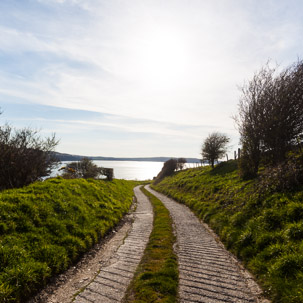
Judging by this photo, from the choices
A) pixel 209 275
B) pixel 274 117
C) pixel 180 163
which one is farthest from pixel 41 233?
pixel 180 163

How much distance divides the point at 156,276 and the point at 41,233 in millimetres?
5337

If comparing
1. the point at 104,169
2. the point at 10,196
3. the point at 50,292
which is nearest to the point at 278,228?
the point at 50,292

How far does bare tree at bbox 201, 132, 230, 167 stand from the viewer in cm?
4091

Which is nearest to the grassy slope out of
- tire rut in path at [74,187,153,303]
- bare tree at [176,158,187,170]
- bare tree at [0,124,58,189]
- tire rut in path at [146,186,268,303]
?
tire rut in path at [146,186,268,303]

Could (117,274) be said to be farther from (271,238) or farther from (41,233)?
(271,238)

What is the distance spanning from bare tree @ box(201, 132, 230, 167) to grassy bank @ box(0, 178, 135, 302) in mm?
29765

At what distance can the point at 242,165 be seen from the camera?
21.7 m

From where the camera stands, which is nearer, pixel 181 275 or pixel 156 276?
pixel 156 276

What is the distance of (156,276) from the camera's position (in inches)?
291

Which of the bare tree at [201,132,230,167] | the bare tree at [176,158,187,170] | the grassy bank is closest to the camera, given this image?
the grassy bank

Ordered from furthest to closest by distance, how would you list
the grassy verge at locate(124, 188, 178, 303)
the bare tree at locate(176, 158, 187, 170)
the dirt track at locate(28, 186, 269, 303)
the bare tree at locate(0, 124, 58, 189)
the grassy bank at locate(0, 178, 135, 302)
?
the bare tree at locate(176, 158, 187, 170) → the bare tree at locate(0, 124, 58, 189) → the grassy bank at locate(0, 178, 135, 302) → the dirt track at locate(28, 186, 269, 303) → the grassy verge at locate(124, 188, 178, 303)

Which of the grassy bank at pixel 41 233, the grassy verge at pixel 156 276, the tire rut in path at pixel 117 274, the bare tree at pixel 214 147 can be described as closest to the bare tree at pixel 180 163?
the bare tree at pixel 214 147

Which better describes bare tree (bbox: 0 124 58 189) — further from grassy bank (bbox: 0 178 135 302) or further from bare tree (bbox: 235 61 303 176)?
bare tree (bbox: 235 61 303 176)

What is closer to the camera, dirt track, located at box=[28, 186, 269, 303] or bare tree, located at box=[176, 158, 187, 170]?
dirt track, located at box=[28, 186, 269, 303]
